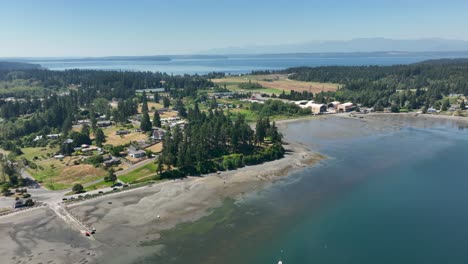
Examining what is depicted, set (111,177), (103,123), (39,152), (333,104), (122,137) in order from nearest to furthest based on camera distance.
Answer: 1. (111,177)
2. (39,152)
3. (122,137)
4. (103,123)
5. (333,104)

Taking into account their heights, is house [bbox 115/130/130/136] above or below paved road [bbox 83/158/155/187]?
above

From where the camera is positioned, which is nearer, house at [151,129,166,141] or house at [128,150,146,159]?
house at [128,150,146,159]

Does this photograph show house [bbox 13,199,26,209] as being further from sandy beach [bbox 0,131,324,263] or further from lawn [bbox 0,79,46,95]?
lawn [bbox 0,79,46,95]

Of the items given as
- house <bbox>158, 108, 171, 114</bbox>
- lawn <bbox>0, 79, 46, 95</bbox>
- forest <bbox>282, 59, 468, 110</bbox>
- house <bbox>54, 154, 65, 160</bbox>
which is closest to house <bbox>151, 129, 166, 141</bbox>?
house <bbox>54, 154, 65, 160</bbox>

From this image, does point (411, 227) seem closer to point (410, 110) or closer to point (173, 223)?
point (173, 223)

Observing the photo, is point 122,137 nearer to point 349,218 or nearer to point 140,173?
point 140,173

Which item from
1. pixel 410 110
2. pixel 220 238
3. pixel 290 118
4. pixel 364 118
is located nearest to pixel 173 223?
pixel 220 238

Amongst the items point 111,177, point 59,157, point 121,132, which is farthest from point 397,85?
point 59,157
